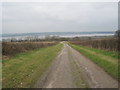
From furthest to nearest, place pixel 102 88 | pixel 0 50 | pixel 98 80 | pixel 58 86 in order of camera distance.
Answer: pixel 0 50 < pixel 98 80 < pixel 58 86 < pixel 102 88

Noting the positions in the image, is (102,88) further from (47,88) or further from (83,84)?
(47,88)

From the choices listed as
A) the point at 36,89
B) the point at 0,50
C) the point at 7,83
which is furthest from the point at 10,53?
the point at 36,89

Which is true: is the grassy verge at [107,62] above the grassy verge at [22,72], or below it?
above

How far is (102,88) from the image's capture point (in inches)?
262

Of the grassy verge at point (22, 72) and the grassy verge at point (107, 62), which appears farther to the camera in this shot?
the grassy verge at point (107, 62)

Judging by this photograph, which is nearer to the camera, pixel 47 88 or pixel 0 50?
pixel 47 88

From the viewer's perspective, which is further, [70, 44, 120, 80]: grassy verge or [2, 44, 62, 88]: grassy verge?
[70, 44, 120, 80]: grassy verge

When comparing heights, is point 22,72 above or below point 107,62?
below

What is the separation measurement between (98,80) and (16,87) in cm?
419

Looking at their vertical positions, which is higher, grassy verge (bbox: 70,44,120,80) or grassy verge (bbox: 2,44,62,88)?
grassy verge (bbox: 70,44,120,80)

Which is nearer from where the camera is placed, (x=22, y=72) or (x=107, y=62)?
(x=22, y=72)

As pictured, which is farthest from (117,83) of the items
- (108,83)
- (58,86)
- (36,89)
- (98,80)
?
(36,89)

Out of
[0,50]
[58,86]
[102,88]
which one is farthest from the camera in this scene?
[0,50]

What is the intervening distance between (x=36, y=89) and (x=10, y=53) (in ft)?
56.3
